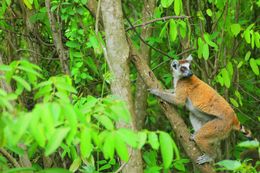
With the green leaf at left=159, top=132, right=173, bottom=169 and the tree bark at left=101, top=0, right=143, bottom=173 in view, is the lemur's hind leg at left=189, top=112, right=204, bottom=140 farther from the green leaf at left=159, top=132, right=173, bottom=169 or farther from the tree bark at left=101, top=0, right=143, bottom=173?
the green leaf at left=159, top=132, right=173, bottom=169

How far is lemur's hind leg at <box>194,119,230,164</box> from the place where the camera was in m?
6.53

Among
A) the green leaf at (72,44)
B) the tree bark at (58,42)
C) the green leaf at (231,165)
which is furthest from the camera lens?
the green leaf at (72,44)

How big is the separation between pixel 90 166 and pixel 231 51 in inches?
153

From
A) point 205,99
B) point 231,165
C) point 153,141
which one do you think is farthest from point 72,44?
point 153,141

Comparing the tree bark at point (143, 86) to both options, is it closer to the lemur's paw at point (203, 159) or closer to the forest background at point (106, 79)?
the forest background at point (106, 79)

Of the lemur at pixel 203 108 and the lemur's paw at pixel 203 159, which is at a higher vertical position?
the lemur at pixel 203 108

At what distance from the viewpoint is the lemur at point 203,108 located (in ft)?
21.7

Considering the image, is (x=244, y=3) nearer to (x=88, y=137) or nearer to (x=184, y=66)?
(x=184, y=66)

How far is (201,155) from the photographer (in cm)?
591

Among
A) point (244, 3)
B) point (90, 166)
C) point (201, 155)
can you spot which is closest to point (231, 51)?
point (244, 3)

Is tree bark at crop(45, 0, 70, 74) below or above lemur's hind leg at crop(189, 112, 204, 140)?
above

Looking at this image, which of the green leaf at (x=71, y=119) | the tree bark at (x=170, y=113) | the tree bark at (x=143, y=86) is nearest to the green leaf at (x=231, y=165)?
the green leaf at (x=71, y=119)

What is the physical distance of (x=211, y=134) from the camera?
6.66 meters

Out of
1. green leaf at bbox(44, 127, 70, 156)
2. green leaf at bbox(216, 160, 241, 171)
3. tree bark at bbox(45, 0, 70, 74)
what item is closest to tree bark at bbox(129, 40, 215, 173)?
tree bark at bbox(45, 0, 70, 74)
